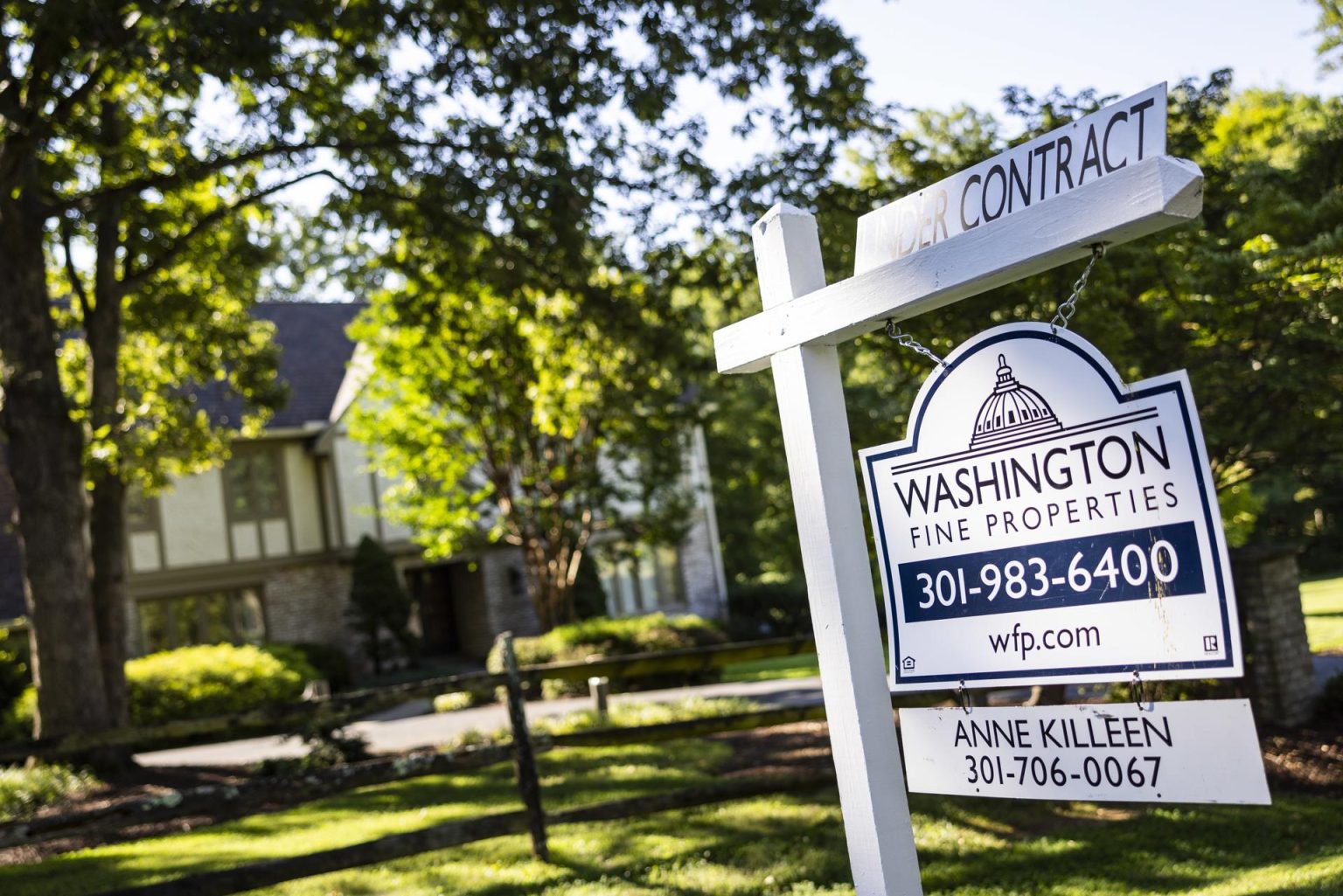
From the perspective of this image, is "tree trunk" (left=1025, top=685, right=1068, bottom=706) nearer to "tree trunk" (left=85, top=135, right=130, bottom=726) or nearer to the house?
"tree trunk" (left=85, top=135, right=130, bottom=726)

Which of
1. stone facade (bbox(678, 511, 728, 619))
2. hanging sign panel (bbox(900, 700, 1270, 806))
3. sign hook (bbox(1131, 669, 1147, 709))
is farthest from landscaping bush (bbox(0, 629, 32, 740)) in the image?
sign hook (bbox(1131, 669, 1147, 709))

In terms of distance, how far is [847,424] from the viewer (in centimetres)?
328

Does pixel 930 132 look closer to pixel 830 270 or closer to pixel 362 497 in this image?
pixel 830 270

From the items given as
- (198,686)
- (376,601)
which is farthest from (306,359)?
(198,686)

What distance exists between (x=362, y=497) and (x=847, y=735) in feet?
85.6

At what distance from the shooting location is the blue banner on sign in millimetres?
2572

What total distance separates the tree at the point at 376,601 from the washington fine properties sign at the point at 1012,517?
80.0 ft

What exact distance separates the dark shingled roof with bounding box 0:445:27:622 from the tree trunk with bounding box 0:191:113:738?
13659 mm

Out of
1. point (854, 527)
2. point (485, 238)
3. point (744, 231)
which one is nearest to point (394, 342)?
point (485, 238)

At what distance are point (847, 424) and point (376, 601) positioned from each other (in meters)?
24.6

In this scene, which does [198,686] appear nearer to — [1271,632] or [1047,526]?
[1271,632]

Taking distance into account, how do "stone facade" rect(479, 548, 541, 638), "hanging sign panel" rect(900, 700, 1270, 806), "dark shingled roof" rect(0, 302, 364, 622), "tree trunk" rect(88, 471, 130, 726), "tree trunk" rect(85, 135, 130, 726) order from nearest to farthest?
1. "hanging sign panel" rect(900, 700, 1270, 806)
2. "tree trunk" rect(85, 135, 130, 726)
3. "tree trunk" rect(88, 471, 130, 726)
4. "dark shingled roof" rect(0, 302, 364, 622)
5. "stone facade" rect(479, 548, 541, 638)

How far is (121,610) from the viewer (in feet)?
46.6

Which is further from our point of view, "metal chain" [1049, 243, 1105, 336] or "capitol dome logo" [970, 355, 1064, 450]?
"capitol dome logo" [970, 355, 1064, 450]
